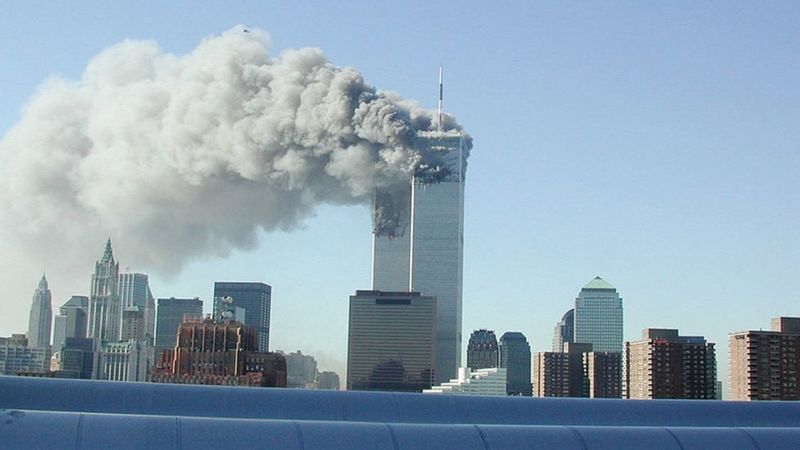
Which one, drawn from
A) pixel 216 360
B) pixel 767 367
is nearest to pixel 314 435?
pixel 216 360

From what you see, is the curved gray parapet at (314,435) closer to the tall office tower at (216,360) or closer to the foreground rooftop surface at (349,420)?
the foreground rooftop surface at (349,420)

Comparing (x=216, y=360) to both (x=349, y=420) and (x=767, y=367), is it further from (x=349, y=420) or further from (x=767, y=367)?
(x=349, y=420)

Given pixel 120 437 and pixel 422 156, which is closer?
pixel 120 437

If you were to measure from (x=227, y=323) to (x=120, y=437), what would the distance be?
123 meters

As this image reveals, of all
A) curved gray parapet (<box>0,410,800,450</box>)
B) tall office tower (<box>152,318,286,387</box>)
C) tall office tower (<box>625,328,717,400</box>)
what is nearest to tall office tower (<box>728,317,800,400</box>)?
tall office tower (<box>625,328,717,400</box>)

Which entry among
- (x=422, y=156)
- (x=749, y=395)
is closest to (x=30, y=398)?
(x=749, y=395)

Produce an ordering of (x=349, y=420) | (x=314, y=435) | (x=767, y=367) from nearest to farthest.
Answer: (x=314, y=435), (x=349, y=420), (x=767, y=367)

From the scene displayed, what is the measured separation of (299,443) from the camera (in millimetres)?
25094

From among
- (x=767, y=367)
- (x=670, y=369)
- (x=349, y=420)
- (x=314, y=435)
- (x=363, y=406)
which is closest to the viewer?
(x=314, y=435)

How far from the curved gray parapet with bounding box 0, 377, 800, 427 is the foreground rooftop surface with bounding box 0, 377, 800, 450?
0.03 meters

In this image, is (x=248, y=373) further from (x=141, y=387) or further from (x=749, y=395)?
(x=141, y=387)

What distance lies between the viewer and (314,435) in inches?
998

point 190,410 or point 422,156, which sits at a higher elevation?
point 422,156

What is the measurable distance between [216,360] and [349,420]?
10947cm
